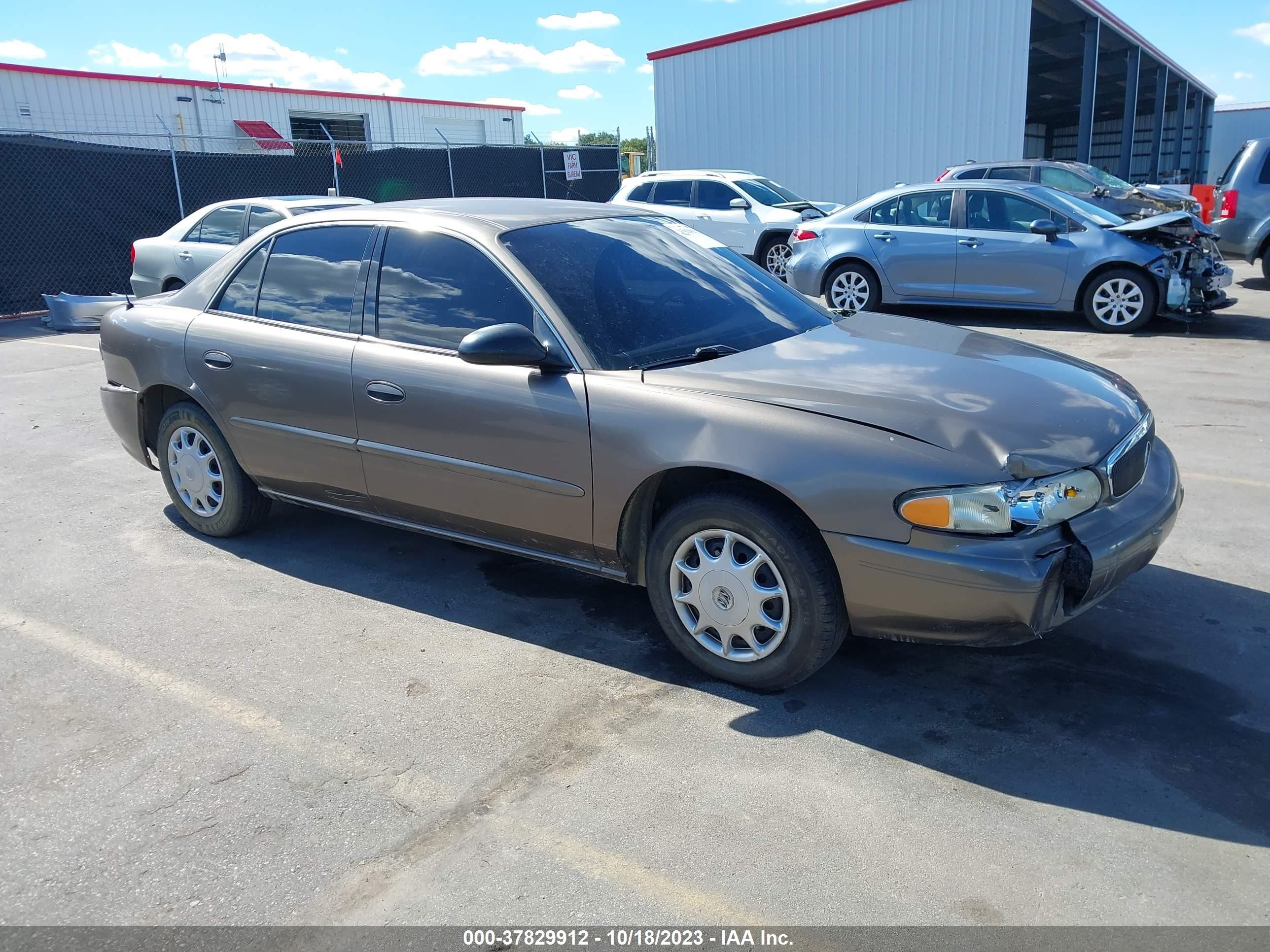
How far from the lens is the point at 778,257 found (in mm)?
14594

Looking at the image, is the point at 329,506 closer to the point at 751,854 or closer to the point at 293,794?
the point at 293,794

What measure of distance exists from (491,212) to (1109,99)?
146 ft

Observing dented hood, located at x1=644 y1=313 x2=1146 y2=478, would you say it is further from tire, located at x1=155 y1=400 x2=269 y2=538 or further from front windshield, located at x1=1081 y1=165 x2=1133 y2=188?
front windshield, located at x1=1081 y1=165 x2=1133 y2=188

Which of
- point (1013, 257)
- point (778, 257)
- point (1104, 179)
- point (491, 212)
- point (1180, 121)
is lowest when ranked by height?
point (778, 257)

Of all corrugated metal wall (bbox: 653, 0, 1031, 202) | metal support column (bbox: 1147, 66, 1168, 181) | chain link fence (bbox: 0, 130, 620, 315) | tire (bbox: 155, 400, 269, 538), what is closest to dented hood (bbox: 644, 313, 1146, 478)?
tire (bbox: 155, 400, 269, 538)

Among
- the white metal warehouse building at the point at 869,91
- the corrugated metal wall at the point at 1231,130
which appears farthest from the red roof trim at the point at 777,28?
the corrugated metal wall at the point at 1231,130

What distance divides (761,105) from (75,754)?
2148cm

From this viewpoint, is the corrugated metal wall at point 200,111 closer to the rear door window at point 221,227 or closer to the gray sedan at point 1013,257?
the rear door window at point 221,227

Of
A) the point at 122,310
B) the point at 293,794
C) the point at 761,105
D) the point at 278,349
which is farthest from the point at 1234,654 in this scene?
the point at 761,105

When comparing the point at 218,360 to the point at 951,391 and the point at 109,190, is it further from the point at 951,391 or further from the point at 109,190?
the point at 109,190

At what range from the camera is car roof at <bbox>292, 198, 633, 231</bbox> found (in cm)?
409

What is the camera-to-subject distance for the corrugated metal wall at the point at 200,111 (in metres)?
24.4

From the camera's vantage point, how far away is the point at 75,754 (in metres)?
3.14

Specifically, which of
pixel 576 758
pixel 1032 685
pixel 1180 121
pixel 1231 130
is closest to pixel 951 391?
pixel 1032 685
